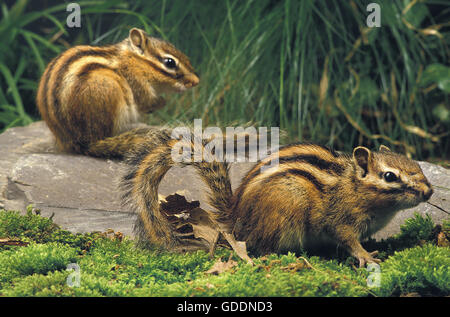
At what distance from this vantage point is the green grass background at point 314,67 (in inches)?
169

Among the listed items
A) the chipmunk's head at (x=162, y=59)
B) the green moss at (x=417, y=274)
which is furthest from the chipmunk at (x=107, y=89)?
the green moss at (x=417, y=274)

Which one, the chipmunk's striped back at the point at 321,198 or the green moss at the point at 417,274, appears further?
the chipmunk's striped back at the point at 321,198

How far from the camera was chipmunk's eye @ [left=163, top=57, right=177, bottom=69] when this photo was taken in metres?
3.50

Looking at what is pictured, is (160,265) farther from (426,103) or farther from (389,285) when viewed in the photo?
(426,103)

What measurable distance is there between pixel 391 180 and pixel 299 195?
1.18ft

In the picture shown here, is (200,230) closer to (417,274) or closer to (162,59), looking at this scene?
(417,274)

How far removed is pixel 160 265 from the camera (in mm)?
2092

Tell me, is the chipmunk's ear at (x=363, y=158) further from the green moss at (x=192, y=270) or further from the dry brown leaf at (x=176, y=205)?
the dry brown leaf at (x=176, y=205)

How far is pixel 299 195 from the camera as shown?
83.6 inches

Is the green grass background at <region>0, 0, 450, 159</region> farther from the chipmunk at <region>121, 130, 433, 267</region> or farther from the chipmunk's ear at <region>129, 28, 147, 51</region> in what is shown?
the chipmunk at <region>121, 130, 433, 267</region>

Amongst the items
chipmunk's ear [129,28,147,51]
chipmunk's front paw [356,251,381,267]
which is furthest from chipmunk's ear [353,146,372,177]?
chipmunk's ear [129,28,147,51]

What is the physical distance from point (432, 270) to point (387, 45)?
2981 millimetres

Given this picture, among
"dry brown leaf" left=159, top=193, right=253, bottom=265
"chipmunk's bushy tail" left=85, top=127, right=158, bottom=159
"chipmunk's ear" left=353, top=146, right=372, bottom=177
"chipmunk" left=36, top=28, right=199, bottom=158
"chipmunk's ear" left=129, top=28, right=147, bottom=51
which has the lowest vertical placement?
"dry brown leaf" left=159, top=193, right=253, bottom=265

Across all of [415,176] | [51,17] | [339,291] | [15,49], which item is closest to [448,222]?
[415,176]
